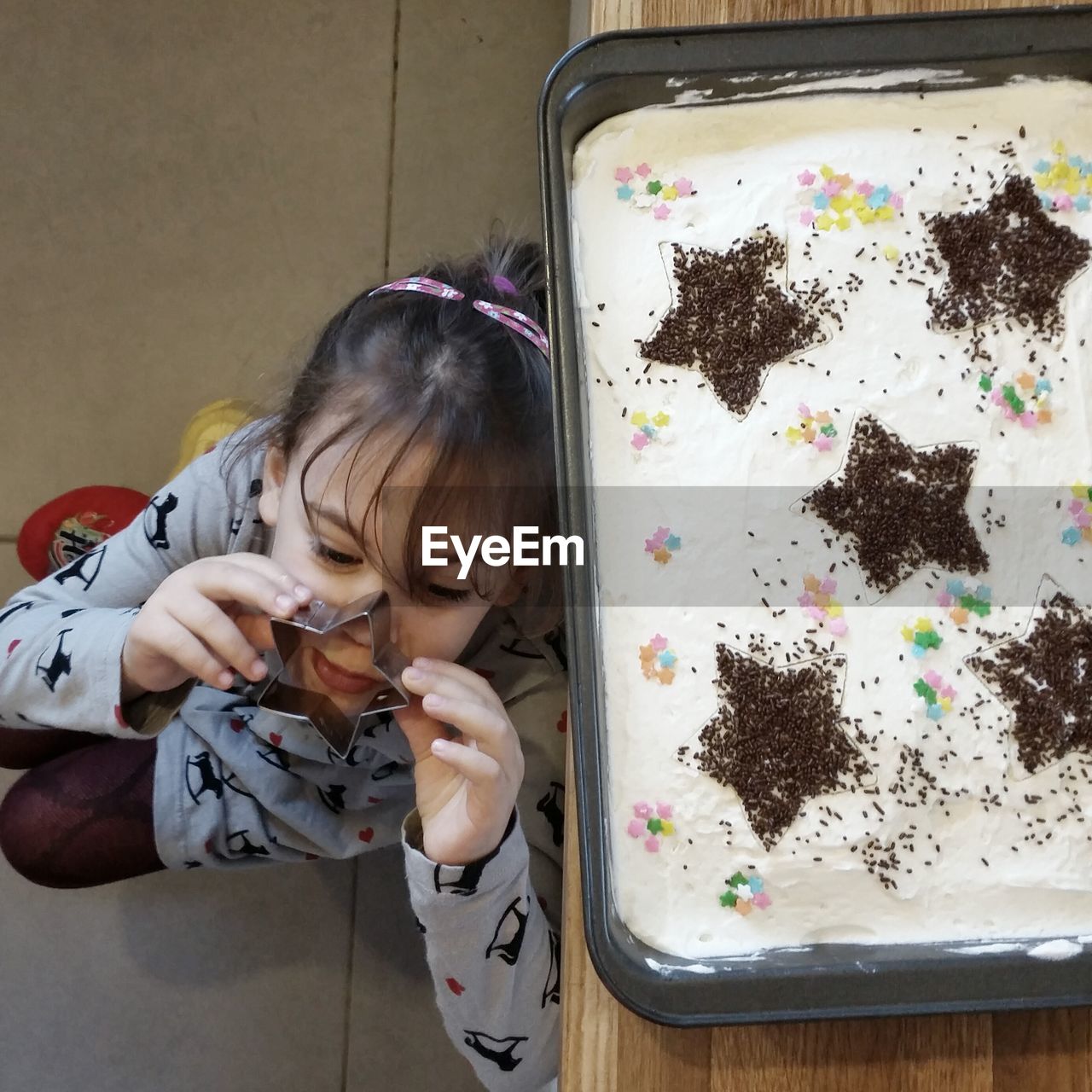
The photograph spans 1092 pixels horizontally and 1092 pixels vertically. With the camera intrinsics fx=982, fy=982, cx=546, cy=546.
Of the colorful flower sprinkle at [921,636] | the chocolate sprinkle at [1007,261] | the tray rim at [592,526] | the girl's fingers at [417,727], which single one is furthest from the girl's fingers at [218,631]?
the chocolate sprinkle at [1007,261]

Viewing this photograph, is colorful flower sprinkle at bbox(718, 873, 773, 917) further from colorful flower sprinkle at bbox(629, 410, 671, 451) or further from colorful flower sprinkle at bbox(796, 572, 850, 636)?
colorful flower sprinkle at bbox(629, 410, 671, 451)

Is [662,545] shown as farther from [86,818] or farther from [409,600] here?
[86,818]

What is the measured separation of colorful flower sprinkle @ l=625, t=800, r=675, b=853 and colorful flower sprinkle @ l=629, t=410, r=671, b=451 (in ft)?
0.82

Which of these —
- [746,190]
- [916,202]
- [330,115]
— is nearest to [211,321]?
[330,115]

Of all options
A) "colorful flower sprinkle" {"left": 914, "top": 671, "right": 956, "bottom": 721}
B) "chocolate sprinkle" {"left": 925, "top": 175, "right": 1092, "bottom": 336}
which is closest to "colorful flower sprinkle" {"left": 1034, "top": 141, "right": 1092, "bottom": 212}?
"chocolate sprinkle" {"left": 925, "top": 175, "right": 1092, "bottom": 336}

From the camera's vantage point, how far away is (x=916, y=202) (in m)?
0.74

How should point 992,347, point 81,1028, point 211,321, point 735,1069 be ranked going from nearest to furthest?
point 735,1069, point 992,347, point 81,1028, point 211,321

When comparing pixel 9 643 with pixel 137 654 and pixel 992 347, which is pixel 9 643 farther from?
pixel 992 347

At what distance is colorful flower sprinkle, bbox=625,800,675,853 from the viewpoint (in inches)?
25.7

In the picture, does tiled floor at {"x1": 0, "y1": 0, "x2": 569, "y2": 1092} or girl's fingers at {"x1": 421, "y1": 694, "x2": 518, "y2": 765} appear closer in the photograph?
girl's fingers at {"x1": 421, "y1": 694, "x2": 518, "y2": 765}

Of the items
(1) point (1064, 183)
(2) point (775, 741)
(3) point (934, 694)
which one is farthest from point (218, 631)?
(1) point (1064, 183)

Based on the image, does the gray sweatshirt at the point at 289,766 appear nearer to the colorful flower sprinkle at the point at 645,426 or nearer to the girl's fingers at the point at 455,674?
the girl's fingers at the point at 455,674

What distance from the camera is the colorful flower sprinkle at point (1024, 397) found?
710 millimetres

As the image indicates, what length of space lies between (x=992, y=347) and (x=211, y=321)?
884mm
